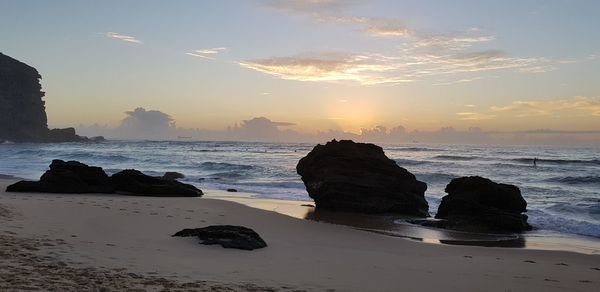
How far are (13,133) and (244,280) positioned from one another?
5561 inches

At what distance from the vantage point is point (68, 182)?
21.7 meters

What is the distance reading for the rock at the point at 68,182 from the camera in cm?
2090

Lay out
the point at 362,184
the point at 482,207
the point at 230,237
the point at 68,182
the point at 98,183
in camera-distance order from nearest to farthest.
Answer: the point at 230,237, the point at 482,207, the point at 362,184, the point at 68,182, the point at 98,183

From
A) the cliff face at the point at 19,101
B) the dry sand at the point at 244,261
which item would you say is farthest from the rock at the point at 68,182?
the cliff face at the point at 19,101

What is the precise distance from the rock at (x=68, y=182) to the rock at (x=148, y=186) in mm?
522

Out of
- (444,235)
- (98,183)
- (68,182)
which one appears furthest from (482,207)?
(68,182)

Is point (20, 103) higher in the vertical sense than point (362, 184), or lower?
higher

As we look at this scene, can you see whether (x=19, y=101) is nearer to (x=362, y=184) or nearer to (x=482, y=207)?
(x=362, y=184)

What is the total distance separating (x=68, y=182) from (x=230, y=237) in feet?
47.8

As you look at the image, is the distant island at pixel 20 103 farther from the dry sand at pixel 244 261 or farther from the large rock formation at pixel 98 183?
the dry sand at pixel 244 261

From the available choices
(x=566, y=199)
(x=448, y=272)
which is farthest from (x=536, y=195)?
(x=448, y=272)

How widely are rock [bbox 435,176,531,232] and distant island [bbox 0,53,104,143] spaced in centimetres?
13197

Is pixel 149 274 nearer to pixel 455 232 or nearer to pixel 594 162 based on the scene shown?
pixel 455 232

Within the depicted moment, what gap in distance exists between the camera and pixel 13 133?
418 ft
